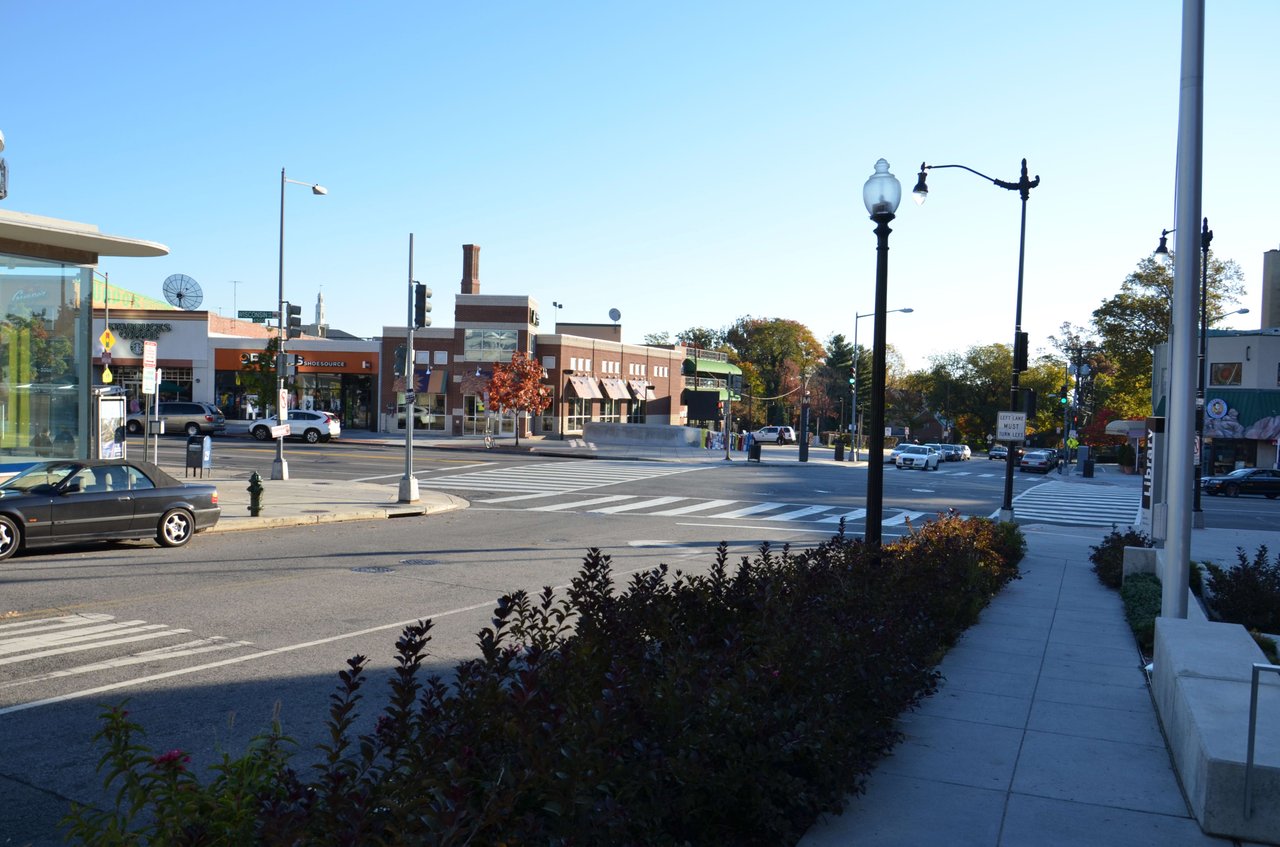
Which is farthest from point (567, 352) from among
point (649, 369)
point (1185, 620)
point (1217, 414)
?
point (1185, 620)

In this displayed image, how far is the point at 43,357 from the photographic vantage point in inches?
842

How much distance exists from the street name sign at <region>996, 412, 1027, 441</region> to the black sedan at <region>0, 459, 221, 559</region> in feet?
59.8

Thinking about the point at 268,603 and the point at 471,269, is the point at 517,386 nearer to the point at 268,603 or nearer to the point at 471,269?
the point at 471,269

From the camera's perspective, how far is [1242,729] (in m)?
5.47

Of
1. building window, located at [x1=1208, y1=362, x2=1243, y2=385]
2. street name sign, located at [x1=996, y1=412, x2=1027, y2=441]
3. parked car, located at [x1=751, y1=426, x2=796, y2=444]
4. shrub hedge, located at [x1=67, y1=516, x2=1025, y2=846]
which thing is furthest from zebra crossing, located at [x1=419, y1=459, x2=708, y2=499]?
parked car, located at [x1=751, y1=426, x2=796, y2=444]

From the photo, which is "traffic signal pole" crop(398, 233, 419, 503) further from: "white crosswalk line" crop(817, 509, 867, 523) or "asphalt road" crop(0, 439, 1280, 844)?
"white crosswalk line" crop(817, 509, 867, 523)

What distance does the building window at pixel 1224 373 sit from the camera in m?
56.4

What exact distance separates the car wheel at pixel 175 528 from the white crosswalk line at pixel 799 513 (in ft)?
45.5

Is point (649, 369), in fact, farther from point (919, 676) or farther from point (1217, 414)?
point (919, 676)

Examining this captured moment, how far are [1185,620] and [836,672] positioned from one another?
4159 millimetres

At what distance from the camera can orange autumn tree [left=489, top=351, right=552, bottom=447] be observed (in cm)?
5672

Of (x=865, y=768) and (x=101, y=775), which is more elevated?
(x=865, y=768)

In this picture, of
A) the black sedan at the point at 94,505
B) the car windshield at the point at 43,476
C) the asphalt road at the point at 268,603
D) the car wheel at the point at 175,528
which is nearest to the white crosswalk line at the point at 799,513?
the asphalt road at the point at 268,603

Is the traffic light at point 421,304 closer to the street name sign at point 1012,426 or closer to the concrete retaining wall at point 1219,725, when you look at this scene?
the street name sign at point 1012,426
